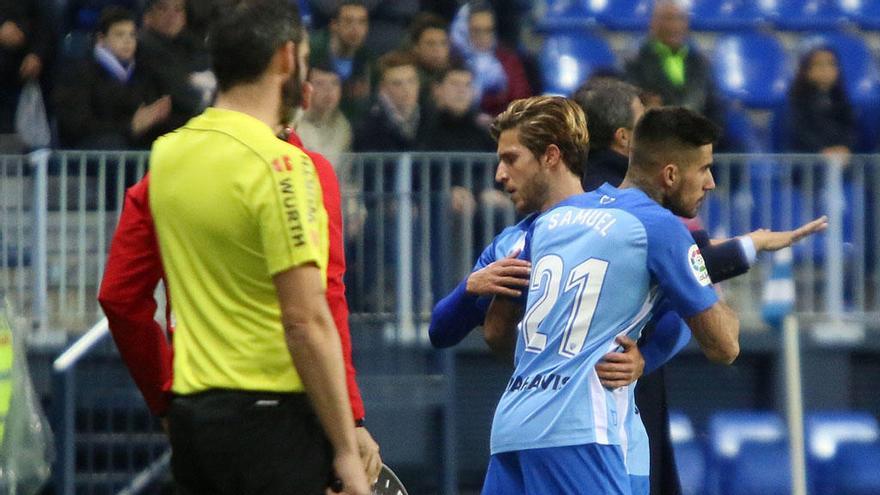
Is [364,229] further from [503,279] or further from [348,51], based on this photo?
[503,279]

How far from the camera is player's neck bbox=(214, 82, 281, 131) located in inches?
151

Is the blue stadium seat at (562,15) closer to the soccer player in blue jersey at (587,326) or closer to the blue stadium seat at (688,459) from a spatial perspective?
the blue stadium seat at (688,459)

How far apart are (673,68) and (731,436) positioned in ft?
7.86

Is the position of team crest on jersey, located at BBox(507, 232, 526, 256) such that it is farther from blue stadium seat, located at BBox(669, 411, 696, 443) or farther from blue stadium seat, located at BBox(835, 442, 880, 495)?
blue stadium seat, located at BBox(835, 442, 880, 495)

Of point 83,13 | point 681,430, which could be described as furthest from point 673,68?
point 83,13

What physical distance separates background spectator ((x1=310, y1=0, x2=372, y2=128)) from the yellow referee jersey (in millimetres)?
6761

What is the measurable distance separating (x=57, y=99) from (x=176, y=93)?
750 mm

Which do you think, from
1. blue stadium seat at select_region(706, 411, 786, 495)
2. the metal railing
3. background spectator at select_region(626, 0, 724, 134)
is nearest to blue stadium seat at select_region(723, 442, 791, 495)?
blue stadium seat at select_region(706, 411, 786, 495)

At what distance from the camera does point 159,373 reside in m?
4.30

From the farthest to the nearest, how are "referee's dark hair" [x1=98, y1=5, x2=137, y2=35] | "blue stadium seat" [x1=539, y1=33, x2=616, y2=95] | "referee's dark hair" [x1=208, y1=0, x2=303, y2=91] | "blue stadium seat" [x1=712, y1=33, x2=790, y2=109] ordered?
"blue stadium seat" [x1=712, y1=33, x2=790, y2=109], "blue stadium seat" [x1=539, y1=33, x2=616, y2=95], "referee's dark hair" [x1=98, y1=5, x2=137, y2=35], "referee's dark hair" [x1=208, y1=0, x2=303, y2=91]

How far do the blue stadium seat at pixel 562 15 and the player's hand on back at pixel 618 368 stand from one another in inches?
345

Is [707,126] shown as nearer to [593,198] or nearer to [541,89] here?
[593,198]

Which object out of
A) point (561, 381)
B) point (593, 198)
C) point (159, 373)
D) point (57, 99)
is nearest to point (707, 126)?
point (593, 198)

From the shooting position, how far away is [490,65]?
1135 cm
